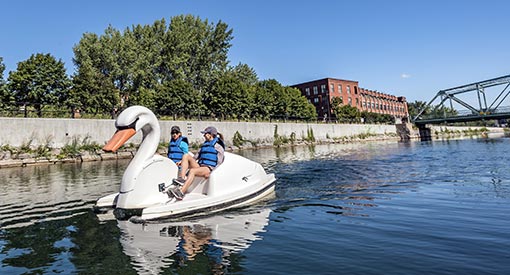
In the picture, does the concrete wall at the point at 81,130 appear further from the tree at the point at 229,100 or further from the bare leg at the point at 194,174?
the bare leg at the point at 194,174

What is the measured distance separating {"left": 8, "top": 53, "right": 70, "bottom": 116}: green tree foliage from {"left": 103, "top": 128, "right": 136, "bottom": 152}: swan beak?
95.1 feet

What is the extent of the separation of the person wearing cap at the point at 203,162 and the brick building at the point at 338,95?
67195 mm

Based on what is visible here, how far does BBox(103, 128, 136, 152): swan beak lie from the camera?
5246mm

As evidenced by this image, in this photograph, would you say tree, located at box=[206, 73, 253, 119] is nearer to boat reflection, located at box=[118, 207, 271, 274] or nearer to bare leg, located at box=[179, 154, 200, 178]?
bare leg, located at box=[179, 154, 200, 178]

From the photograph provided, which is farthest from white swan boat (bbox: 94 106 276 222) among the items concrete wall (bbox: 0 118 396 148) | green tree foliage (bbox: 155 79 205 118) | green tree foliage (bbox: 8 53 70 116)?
green tree foliage (bbox: 155 79 205 118)

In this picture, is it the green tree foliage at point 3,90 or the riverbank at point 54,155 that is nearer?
the riverbank at point 54,155

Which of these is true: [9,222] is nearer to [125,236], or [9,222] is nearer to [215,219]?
[125,236]

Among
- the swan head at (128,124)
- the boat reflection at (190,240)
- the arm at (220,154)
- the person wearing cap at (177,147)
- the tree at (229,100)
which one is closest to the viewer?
the boat reflection at (190,240)

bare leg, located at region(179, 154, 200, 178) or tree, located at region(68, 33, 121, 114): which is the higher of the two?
tree, located at region(68, 33, 121, 114)

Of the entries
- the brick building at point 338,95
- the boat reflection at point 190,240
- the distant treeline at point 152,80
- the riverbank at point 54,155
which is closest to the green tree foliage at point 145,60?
the distant treeline at point 152,80

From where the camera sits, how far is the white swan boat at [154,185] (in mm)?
5605

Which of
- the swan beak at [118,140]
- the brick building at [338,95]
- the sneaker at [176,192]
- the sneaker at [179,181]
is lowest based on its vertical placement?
the sneaker at [176,192]

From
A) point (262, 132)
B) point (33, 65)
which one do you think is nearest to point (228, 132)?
point (262, 132)

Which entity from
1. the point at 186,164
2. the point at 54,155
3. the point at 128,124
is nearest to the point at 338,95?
the point at 54,155
